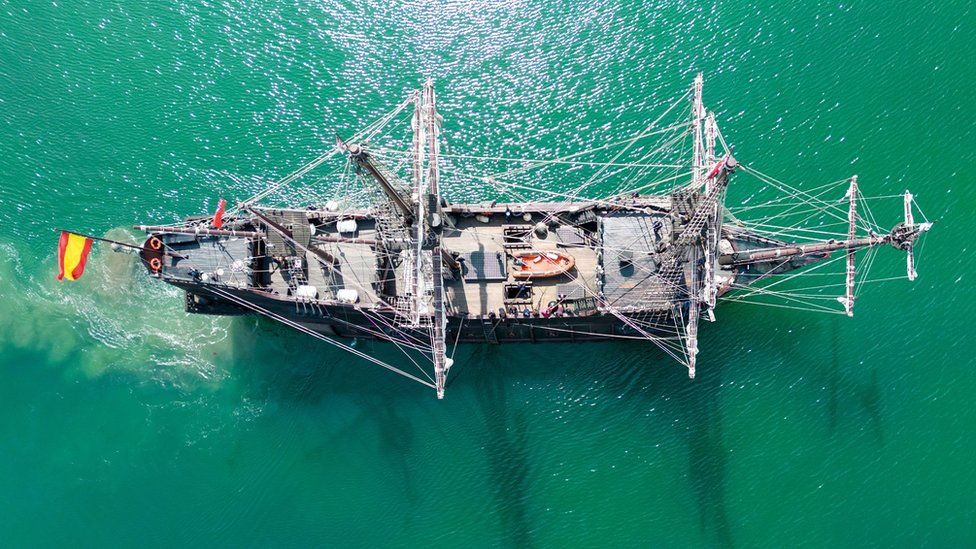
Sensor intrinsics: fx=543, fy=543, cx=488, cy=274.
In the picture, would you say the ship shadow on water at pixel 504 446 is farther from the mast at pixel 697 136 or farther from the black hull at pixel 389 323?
the mast at pixel 697 136

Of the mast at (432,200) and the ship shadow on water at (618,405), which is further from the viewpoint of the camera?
the ship shadow on water at (618,405)

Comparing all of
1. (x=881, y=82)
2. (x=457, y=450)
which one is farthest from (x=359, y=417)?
(x=881, y=82)

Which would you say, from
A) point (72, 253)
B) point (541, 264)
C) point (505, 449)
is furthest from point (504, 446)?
point (72, 253)

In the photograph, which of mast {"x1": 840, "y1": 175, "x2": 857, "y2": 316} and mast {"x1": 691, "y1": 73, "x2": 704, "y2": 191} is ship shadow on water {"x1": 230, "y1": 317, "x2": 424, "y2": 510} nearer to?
mast {"x1": 691, "y1": 73, "x2": 704, "y2": 191}

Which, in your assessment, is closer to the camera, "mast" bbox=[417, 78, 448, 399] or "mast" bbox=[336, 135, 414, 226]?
"mast" bbox=[336, 135, 414, 226]

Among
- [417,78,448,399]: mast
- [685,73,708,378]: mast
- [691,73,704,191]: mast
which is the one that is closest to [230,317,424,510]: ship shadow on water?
[417,78,448,399]: mast

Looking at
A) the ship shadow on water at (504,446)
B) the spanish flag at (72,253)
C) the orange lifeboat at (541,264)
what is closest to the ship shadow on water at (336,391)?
the ship shadow on water at (504,446)

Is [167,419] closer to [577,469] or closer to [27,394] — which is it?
[27,394]
